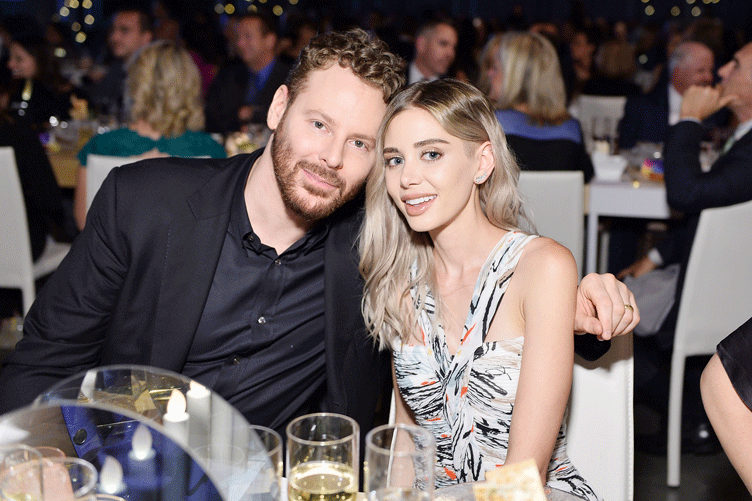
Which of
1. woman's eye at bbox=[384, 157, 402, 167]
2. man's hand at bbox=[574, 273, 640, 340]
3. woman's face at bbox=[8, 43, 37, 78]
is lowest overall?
man's hand at bbox=[574, 273, 640, 340]

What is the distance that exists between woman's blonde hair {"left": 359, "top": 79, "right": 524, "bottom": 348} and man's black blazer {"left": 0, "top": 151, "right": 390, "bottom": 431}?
0.22 feet

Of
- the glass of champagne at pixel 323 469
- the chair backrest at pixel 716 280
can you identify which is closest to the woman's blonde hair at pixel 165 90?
the chair backrest at pixel 716 280

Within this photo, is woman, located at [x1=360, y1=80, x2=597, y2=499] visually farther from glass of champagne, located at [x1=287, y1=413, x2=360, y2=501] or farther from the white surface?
the white surface

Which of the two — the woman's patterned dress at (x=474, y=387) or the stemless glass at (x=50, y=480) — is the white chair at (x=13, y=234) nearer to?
→ the woman's patterned dress at (x=474, y=387)

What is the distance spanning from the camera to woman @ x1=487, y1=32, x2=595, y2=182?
3271 millimetres

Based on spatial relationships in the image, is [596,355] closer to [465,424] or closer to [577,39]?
[465,424]

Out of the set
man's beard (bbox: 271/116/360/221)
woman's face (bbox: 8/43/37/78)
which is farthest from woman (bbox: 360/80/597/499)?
woman's face (bbox: 8/43/37/78)

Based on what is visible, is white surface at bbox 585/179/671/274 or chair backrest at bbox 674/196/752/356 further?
white surface at bbox 585/179/671/274

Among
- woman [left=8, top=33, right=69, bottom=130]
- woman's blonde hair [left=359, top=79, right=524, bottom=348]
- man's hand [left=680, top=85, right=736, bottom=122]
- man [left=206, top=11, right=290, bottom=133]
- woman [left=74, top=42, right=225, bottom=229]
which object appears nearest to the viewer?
woman's blonde hair [left=359, top=79, right=524, bottom=348]

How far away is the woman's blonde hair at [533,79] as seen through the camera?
136 inches

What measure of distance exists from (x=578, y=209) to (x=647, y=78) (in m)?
8.05

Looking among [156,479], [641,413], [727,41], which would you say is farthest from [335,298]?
[727,41]

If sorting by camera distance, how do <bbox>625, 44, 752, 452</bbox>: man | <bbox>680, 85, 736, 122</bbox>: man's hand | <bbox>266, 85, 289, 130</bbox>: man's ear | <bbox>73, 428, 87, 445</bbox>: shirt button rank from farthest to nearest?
<bbox>680, 85, 736, 122</bbox>: man's hand → <bbox>625, 44, 752, 452</bbox>: man → <bbox>266, 85, 289, 130</bbox>: man's ear → <bbox>73, 428, 87, 445</bbox>: shirt button

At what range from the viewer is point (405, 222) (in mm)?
1925
